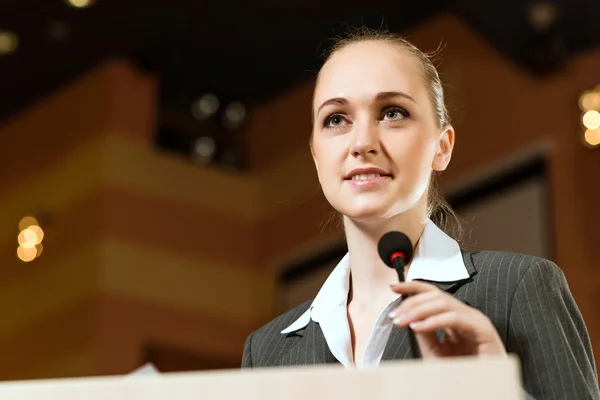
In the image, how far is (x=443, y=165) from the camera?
4.50ft

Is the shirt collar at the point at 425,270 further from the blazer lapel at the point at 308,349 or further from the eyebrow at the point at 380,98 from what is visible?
the eyebrow at the point at 380,98

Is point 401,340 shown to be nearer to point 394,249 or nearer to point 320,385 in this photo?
point 394,249

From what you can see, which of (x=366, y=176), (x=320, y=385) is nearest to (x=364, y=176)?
(x=366, y=176)

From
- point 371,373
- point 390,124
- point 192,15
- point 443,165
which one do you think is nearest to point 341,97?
point 390,124

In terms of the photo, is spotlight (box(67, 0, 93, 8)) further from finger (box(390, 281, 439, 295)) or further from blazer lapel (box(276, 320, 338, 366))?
finger (box(390, 281, 439, 295))

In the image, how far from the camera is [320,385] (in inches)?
32.6

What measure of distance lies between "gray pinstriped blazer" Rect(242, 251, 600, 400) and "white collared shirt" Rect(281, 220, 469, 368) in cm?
2

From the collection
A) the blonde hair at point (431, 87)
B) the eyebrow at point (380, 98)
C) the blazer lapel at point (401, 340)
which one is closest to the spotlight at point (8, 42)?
the blonde hair at point (431, 87)

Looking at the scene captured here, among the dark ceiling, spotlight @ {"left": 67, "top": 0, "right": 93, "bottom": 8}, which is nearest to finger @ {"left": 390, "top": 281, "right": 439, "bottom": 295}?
the dark ceiling

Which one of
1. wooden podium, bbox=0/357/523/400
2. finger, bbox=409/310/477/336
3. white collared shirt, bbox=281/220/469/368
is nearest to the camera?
wooden podium, bbox=0/357/523/400

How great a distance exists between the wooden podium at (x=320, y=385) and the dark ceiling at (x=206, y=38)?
136 inches

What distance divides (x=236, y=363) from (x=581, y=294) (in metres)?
1.84

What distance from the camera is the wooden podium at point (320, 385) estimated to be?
800mm

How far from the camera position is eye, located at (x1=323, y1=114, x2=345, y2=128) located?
131 centimetres
